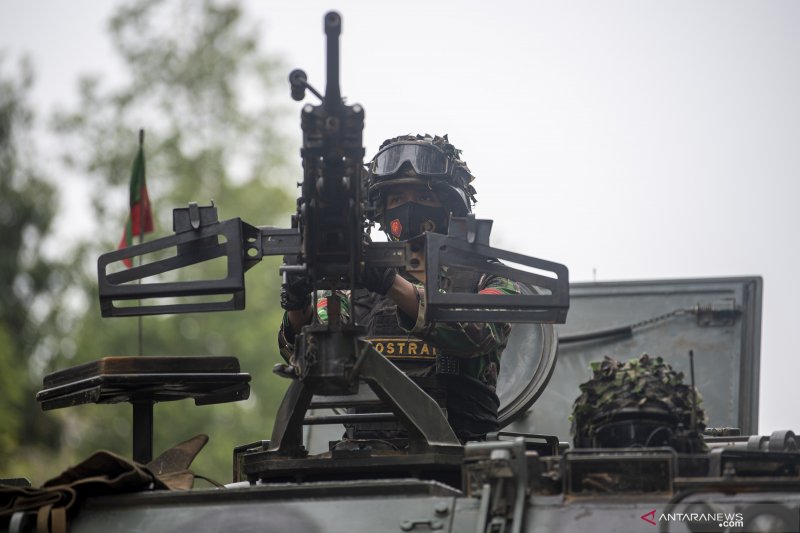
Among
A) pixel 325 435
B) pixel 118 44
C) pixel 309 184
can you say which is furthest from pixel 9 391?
pixel 309 184

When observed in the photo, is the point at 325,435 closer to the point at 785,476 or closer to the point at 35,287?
the point at 785,476

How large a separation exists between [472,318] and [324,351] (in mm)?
834

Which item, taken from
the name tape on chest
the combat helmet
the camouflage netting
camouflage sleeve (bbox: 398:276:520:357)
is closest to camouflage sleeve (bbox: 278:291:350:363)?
the name tape on chest

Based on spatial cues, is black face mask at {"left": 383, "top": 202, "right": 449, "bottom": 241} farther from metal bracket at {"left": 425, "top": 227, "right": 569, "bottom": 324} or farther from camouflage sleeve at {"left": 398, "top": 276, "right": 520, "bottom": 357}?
metal bracket at {"left": 425, "top": 227, "right": 569, "bottom": 324}

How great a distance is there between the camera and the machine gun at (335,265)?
673 centimetres

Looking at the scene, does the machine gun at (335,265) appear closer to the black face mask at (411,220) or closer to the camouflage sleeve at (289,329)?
the camouflage sleeve at (289,329)

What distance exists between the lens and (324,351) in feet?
23.3

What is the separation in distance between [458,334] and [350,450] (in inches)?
44.1

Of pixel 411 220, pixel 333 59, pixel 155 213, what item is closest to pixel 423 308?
pixel 411 220

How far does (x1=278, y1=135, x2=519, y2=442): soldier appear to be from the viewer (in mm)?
7891

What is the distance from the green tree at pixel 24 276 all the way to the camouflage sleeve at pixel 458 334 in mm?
25076

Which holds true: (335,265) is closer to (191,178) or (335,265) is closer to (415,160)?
(415,160)

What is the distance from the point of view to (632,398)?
6.68 metres

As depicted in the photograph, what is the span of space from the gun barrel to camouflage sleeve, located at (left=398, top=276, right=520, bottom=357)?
1.48m
